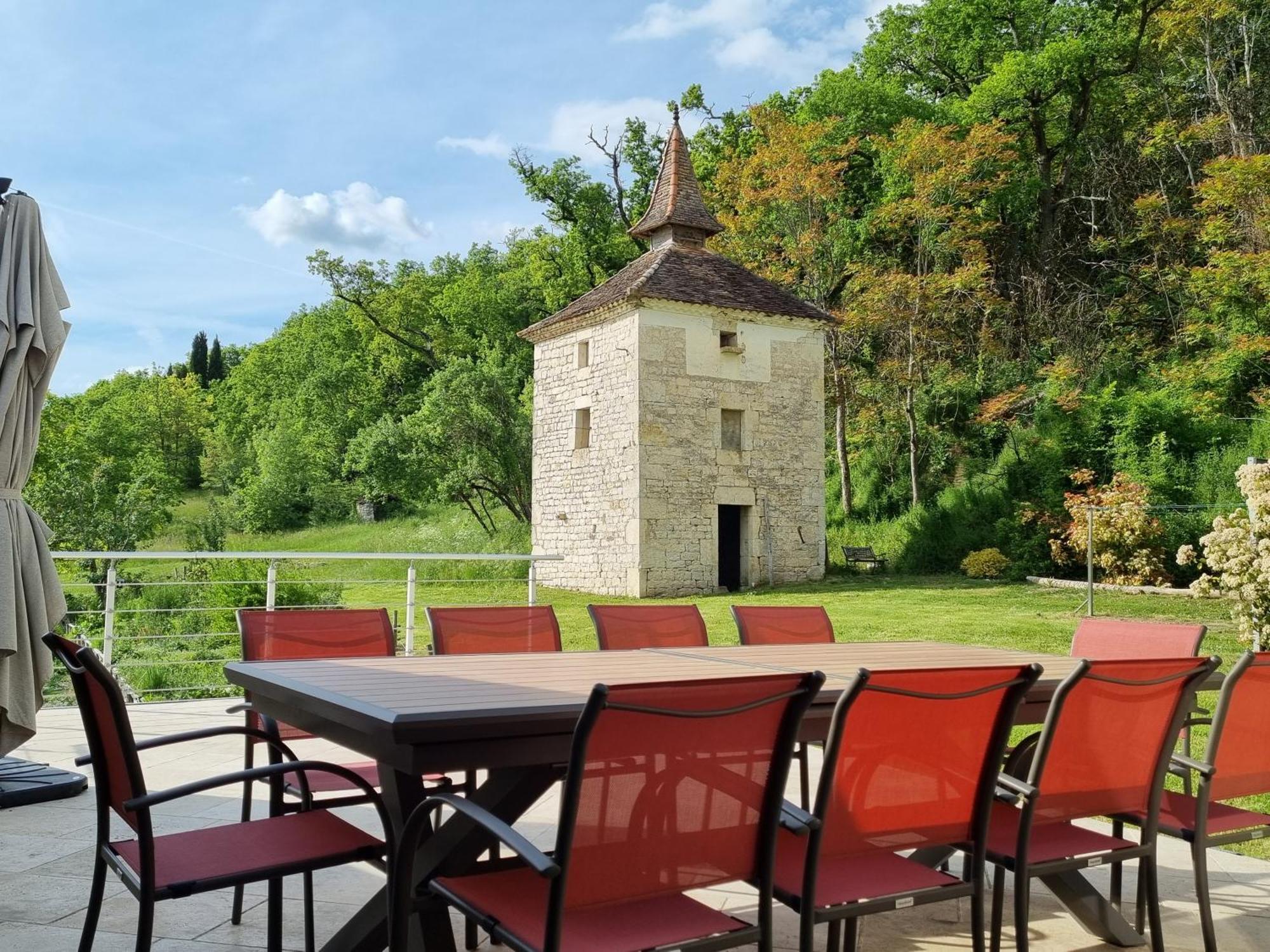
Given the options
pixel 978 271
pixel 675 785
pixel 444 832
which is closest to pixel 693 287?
pixel 978 271

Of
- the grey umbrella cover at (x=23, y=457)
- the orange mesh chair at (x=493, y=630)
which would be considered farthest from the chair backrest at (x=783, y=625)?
the grey umbrella cover at (x=23, y=457)

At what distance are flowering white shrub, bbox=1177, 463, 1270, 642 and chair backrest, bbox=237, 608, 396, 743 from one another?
7.03 m

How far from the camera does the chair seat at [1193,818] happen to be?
2793 mm

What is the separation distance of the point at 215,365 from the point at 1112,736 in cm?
6517

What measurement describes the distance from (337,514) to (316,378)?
19.8ft

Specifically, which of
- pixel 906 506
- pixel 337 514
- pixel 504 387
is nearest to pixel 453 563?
pixel 504 387

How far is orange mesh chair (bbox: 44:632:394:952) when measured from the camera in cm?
214

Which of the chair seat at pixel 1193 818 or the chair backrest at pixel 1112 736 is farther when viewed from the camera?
the chair seat at pixel 1193 818

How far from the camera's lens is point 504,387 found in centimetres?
2481

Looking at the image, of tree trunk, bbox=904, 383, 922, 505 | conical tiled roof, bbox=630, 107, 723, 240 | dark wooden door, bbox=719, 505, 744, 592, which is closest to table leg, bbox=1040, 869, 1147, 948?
dark wooden door, bbox=719, 505, 744, 592

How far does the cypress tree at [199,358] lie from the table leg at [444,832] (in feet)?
209

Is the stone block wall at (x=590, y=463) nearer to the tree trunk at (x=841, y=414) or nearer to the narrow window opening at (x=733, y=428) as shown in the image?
the narrow window opening at (x=733, y=428)

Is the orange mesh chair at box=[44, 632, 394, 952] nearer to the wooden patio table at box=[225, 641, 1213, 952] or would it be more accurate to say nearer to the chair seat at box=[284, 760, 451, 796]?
the wooden patio table at box=[225, 641, 1213, 952]

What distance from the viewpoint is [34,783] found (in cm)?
435
